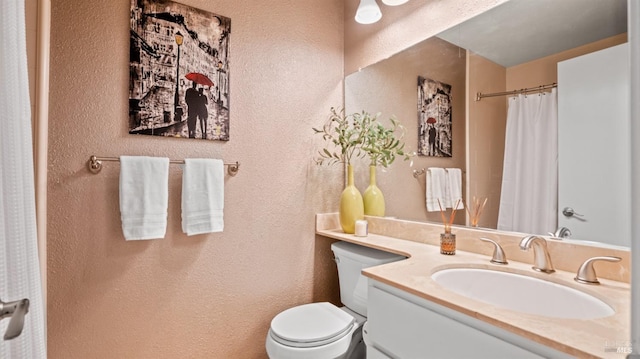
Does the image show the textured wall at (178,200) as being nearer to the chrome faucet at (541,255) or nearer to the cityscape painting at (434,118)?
the cityscape painting at (434,118)

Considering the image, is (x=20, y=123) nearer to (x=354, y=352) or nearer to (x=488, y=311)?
(x=488, y=311)

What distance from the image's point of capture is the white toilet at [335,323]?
4.03 ft

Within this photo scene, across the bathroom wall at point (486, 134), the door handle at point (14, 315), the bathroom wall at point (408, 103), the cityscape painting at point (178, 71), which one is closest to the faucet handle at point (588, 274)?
the bathroom wall at point (486, 134)

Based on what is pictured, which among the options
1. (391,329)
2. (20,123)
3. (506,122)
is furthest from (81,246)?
(506,122)

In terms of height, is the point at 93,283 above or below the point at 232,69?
below

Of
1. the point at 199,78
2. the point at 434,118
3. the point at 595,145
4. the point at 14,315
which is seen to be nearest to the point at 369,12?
the point at 434,118

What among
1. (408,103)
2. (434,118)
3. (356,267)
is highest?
(408,103)

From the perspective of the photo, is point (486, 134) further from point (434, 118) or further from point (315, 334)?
point (315, 334)

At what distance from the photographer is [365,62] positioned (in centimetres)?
185

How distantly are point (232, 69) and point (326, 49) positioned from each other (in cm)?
67

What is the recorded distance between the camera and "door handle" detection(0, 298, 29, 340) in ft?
1.44

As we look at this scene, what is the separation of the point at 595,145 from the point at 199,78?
1652mm

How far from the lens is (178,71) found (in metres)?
1.41

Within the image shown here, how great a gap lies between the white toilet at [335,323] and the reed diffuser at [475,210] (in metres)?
0.36
